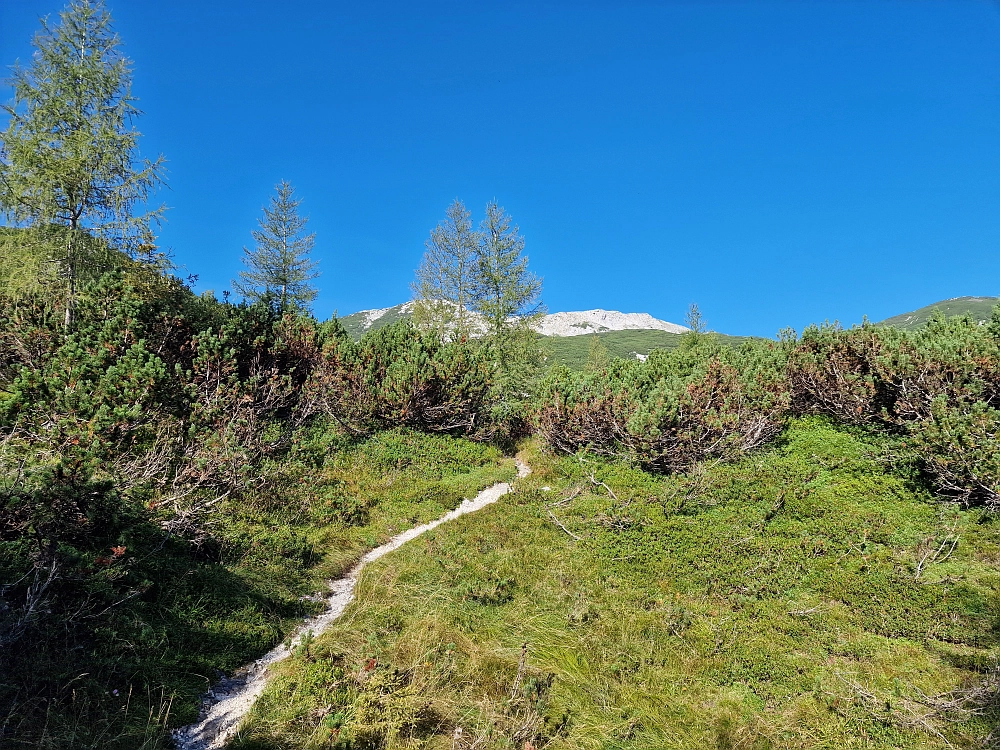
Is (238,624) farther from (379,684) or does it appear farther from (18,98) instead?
(18,98)

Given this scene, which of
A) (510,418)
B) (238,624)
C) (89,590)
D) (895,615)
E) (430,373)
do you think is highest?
(430,373)

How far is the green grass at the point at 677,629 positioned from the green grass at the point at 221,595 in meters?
1.08

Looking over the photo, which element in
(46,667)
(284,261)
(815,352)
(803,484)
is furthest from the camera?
(284,261)

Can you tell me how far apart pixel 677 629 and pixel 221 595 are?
6.87 metres

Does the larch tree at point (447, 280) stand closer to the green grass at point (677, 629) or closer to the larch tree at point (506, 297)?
the larch tree at point (506, 297)

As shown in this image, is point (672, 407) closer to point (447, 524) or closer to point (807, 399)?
point (807, 399)

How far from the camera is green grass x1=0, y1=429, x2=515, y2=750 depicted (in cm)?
455

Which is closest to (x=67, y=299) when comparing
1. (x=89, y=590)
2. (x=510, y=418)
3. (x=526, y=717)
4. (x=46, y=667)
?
(x=89, y=590)

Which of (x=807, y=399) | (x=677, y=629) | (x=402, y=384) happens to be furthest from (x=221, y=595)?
(x=807, y=399)

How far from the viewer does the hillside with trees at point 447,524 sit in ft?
16.9

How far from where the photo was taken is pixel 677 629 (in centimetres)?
688

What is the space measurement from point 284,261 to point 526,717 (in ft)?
123

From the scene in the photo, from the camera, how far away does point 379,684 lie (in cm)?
537

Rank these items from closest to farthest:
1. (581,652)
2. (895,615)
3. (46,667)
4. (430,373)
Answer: (46,667) < (581,652) < (895,615) < (430,373)
